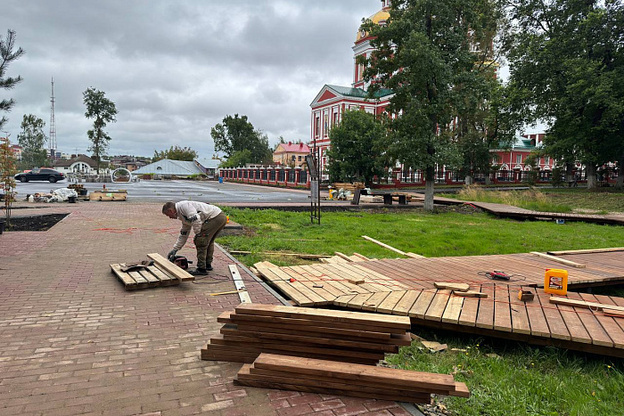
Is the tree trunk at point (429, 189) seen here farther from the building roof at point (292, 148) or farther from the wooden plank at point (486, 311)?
the building roof at point (292, 148)

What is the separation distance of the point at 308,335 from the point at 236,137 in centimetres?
10038

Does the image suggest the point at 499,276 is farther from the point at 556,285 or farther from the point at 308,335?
the point at 308,335

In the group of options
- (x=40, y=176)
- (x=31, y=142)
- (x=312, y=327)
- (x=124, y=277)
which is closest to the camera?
(x=312, y=327)

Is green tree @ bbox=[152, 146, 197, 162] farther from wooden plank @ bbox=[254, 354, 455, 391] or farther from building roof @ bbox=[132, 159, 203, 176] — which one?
wooden plank @ bbox=[254, 354, 455, 391]

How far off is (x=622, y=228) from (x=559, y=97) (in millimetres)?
21755

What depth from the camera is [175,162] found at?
3971 inches

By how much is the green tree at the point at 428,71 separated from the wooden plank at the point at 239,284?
14839 mm

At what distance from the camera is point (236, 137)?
330ft

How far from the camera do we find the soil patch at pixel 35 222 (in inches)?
471

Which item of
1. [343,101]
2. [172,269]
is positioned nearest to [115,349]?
[172,269]

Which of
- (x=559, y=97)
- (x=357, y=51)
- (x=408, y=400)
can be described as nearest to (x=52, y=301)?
(x=408, y=400)

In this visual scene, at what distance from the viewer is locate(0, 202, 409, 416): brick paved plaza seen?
3.05 metres

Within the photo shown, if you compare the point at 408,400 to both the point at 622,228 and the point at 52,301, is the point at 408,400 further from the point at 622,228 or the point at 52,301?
the point at 622,228

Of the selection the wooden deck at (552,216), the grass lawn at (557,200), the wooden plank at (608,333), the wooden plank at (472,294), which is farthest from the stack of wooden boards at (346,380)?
the grass lawn at (557,200)
